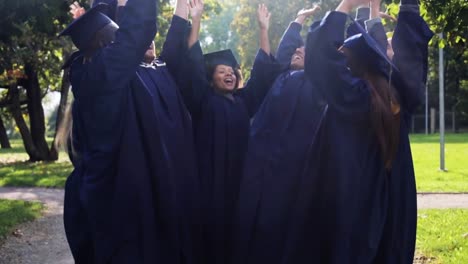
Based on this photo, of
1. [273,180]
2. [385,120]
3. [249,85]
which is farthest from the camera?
[249,85]

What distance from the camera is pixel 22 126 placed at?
75.9ft

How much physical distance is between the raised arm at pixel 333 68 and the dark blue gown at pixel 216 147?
88cm

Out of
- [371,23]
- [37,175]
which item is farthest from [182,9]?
[37,175]

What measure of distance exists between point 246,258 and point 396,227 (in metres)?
1.00

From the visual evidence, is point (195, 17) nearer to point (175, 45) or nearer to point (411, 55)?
point (175, 45)

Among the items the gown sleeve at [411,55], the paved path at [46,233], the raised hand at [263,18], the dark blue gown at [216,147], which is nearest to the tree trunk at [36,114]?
the paved path at [46,233]

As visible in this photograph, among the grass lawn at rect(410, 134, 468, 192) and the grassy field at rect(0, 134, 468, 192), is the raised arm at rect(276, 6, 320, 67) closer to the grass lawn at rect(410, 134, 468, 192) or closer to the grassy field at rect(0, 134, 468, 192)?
the grassy field at rect(0, 134, 468, 192)

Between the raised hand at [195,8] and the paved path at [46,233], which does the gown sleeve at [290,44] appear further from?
the paved path at [46,233]

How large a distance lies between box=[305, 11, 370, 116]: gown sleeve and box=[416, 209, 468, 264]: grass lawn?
357 cm

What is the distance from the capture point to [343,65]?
12.2 feet

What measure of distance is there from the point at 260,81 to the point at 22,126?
1990 centimetres

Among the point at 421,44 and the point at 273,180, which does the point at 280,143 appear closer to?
the point at 273,180

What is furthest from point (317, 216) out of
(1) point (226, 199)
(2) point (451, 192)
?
(2) point (451, 192)

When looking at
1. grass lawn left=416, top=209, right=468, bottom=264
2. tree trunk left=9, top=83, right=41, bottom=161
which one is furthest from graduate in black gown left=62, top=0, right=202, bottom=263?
tree trunk left=9, top=83, right=41, bottom=161
